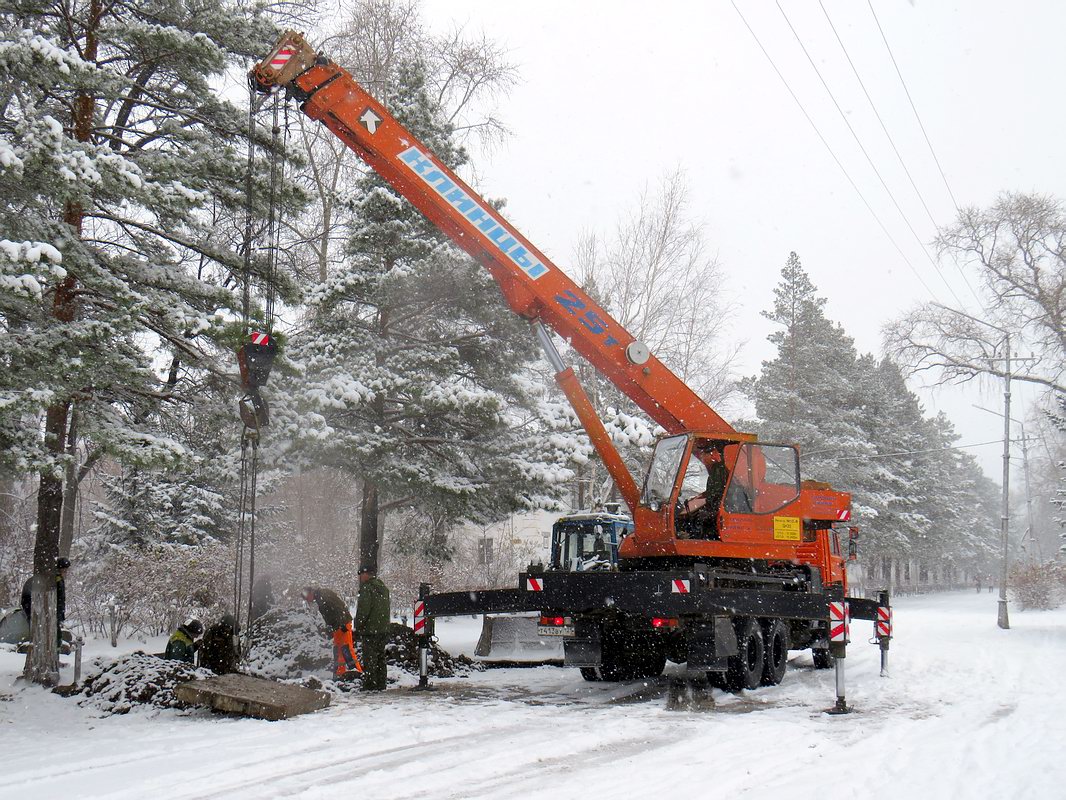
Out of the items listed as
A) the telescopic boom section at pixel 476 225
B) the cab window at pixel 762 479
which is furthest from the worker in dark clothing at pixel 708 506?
the telescopic boom section at pixel 476 225

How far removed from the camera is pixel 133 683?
1020 cm

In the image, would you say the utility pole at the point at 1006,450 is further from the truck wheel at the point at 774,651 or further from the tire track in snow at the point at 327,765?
the tire track in snow at the point at 327,765

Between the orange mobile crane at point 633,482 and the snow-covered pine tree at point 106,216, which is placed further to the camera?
the orange mobile crane at point 633,482

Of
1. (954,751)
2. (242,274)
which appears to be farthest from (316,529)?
(954,751)

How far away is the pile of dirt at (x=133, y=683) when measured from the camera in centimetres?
994

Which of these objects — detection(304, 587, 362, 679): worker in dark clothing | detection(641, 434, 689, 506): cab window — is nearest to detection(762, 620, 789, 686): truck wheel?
detection(641, 434, 689, 506): cab window

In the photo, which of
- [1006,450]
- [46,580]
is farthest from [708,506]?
[1006,450]

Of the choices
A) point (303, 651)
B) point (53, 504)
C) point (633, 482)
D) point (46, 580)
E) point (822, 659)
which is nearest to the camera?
point (46, 580)

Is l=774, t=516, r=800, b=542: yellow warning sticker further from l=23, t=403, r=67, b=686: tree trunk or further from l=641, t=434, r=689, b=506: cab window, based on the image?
l=23, t=403, r=67, b=686: tree trunk

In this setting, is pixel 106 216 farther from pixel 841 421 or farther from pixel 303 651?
pixel 841 421

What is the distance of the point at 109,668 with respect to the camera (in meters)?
10.6

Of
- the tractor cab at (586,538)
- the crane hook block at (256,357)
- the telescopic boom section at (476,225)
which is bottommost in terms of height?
the tractor cab at (586,538)

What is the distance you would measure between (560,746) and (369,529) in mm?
9081

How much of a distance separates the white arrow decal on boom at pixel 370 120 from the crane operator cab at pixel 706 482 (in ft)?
17.9
